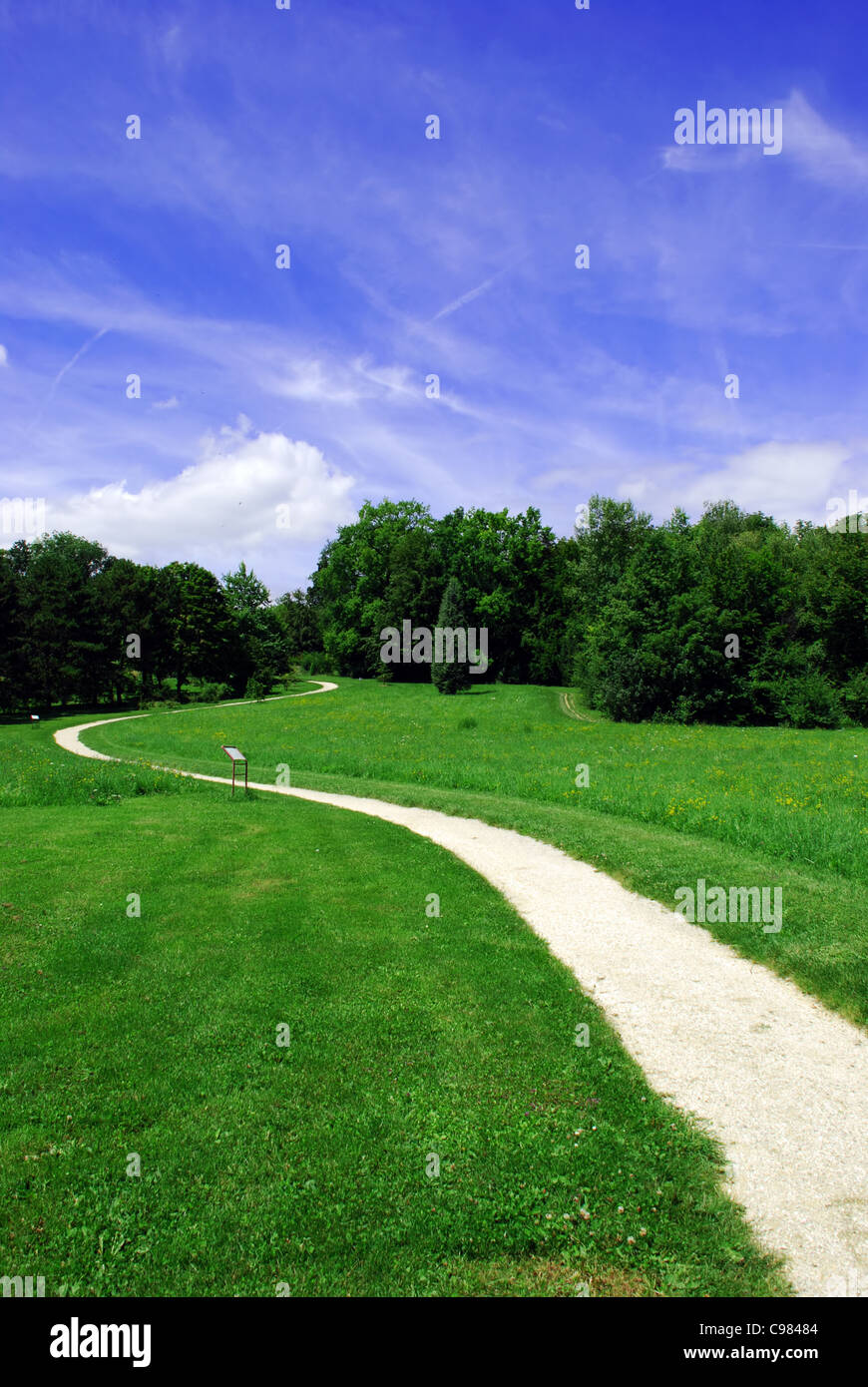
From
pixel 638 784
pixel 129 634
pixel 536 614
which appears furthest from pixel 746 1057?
pixel 536 614

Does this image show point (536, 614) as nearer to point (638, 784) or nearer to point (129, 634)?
point (129, 634)

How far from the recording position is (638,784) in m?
19.0

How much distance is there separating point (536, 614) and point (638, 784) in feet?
172

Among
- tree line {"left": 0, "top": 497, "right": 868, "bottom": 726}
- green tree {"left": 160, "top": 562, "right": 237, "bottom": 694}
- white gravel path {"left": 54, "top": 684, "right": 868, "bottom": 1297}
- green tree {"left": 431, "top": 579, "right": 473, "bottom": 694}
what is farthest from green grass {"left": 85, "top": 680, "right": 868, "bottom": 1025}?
green tree {"left": 160, "top": 562, "right": 237, "bottom": 694}

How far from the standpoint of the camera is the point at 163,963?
23.7ft

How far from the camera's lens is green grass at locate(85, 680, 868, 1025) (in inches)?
355

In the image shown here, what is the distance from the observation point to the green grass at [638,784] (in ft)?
29.6

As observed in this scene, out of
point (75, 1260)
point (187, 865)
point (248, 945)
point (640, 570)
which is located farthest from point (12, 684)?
point (75, 1260)

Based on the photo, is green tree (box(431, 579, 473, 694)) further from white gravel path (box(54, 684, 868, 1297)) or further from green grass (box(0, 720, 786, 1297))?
green grass (box(0, 720, 786, 1297))

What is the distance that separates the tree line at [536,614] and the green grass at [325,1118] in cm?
3853

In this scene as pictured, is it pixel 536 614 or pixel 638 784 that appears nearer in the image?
pixel 638 784

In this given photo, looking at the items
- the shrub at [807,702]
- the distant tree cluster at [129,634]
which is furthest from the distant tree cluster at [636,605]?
the distant tree cluster at [129,634]

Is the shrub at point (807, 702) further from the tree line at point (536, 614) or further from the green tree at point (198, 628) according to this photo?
the green tree at point (198, 628)
